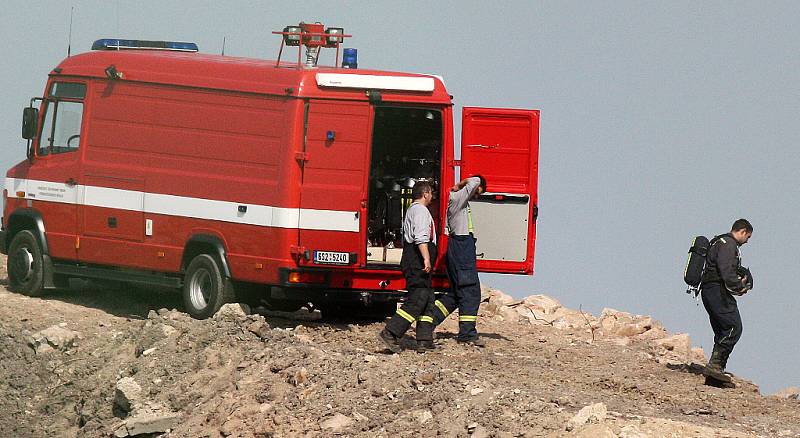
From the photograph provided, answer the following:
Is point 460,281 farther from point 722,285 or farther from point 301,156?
point 722,285

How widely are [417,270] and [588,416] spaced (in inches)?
152

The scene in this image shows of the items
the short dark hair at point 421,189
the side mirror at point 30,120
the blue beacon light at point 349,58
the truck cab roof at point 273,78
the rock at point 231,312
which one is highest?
the blue beacon light at point 349,58

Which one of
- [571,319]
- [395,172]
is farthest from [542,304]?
[395,172]

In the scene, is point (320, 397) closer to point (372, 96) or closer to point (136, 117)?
point (372, 96)

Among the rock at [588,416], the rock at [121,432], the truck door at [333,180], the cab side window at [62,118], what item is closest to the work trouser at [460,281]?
the truck door at [333,180]

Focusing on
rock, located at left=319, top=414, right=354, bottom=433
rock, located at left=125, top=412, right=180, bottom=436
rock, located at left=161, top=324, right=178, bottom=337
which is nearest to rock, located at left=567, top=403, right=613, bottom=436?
rock, located at left=319, top=414, right=354, bottom=433

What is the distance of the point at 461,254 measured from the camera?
1678 centimetres

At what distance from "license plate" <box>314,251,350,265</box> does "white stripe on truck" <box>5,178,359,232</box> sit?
0.87 ft

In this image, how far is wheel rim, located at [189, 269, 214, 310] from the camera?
18.3 meters

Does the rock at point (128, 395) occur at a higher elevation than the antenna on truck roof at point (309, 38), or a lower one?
lower

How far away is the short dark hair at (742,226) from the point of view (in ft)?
53.1

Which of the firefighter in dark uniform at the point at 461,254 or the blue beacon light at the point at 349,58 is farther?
the blue beacon light at the point at 349,58

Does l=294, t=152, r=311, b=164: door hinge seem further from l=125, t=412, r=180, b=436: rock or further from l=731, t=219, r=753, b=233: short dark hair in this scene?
l=731, t=219, r=753, b=233: short dark hair

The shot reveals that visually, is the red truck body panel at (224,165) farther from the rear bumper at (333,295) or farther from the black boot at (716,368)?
the black boot at (716,368)
